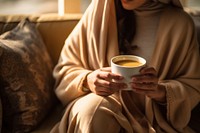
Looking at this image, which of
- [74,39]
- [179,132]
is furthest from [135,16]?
[179,132]

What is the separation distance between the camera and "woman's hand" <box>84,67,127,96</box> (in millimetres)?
1171

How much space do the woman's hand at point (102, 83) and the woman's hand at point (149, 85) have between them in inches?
2.7

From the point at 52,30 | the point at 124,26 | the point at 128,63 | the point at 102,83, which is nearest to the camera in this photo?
the point at 128,63

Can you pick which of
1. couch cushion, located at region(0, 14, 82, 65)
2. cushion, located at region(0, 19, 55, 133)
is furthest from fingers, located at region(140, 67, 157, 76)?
couch cushion, located at region(0, 14, 82, 65)

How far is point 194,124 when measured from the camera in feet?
4.62

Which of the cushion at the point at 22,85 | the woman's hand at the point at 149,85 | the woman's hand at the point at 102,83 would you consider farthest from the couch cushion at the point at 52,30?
the woman's hand at the point at 149,85

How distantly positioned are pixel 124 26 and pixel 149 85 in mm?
391

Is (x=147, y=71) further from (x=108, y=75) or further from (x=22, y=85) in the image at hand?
(x=22, y=85)

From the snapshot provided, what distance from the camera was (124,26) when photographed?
1468 mm

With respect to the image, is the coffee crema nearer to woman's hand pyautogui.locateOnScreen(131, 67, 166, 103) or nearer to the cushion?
woman's hand pyautogui.locateOnScreen(131, 67, 166, 103)

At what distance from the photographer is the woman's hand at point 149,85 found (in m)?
1.08

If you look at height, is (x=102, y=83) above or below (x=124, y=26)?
below

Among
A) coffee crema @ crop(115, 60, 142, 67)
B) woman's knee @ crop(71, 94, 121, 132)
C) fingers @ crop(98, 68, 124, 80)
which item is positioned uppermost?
coffee crema @ crop(115, 60, 142, 67)

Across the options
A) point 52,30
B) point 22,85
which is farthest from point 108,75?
point 52,30
